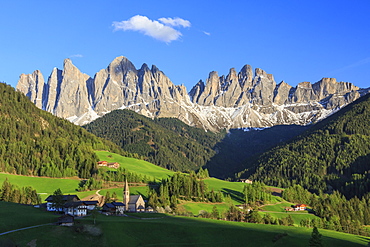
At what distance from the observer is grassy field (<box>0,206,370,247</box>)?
8712cm

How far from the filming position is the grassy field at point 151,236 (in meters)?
87.1

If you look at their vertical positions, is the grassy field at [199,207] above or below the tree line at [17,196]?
below

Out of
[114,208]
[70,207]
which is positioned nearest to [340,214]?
[114,208]

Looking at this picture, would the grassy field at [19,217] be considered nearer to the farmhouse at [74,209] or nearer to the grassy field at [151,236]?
the grassy field at [151,236]

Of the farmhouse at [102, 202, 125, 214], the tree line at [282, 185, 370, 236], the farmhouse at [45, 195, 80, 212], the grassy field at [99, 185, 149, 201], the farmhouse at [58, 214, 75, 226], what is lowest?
the tree line at [282, 185, 370, 236]

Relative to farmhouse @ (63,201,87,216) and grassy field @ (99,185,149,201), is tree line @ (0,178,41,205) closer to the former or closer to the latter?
farmhouse @ (63,201,87,216)

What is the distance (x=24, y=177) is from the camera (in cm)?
19112

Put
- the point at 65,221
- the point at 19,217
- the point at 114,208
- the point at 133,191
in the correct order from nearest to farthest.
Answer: the point at 65,221
the point at 19,217
the point at 114,208
the point at 133,191

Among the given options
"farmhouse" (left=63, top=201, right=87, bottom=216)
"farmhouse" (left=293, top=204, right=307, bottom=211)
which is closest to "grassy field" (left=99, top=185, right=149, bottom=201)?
"farmhouse" (left=63, top=201, right=87, bottom=216)

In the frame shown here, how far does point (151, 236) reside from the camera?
9600 centimetres

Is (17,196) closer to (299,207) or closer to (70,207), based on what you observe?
(70,207)

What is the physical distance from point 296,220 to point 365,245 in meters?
70.1

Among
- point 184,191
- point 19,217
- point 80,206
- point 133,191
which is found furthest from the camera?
point 184,191

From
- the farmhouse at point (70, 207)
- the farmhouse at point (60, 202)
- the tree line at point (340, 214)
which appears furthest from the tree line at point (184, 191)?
the farmhouse at point (70, 207)
